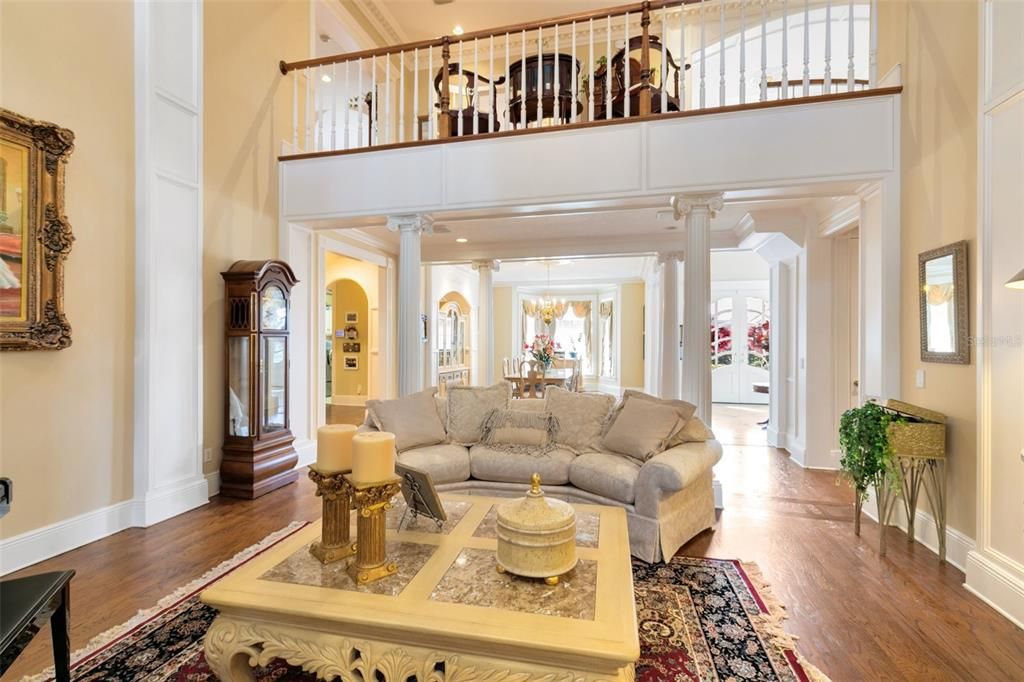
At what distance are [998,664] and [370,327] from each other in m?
8.77

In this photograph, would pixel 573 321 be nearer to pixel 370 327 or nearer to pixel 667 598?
pixel 370 327

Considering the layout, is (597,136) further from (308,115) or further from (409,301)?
(308,115)

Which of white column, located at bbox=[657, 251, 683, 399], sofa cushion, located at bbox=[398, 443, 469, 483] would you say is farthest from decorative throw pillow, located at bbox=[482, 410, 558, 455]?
white column, located at bbox=[657, 251, 683, 399]

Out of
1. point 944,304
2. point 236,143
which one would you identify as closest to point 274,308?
point 236,143

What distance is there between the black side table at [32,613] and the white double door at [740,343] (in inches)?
418

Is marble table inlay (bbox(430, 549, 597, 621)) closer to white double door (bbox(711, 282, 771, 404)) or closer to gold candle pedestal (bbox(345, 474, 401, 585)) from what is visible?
gold candle pedestal (bbox(345, 474, 401, 585))

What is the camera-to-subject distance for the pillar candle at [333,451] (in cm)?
164

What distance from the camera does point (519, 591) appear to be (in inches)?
59.1

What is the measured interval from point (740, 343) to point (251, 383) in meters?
9.79

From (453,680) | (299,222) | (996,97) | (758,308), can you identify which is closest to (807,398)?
(996,97)

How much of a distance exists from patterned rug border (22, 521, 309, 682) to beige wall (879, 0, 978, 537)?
3.69m

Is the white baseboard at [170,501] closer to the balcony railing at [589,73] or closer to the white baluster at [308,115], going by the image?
the balcony railing at [589,73]

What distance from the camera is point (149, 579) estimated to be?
2533 millimetres

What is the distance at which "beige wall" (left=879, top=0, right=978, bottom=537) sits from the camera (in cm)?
261
